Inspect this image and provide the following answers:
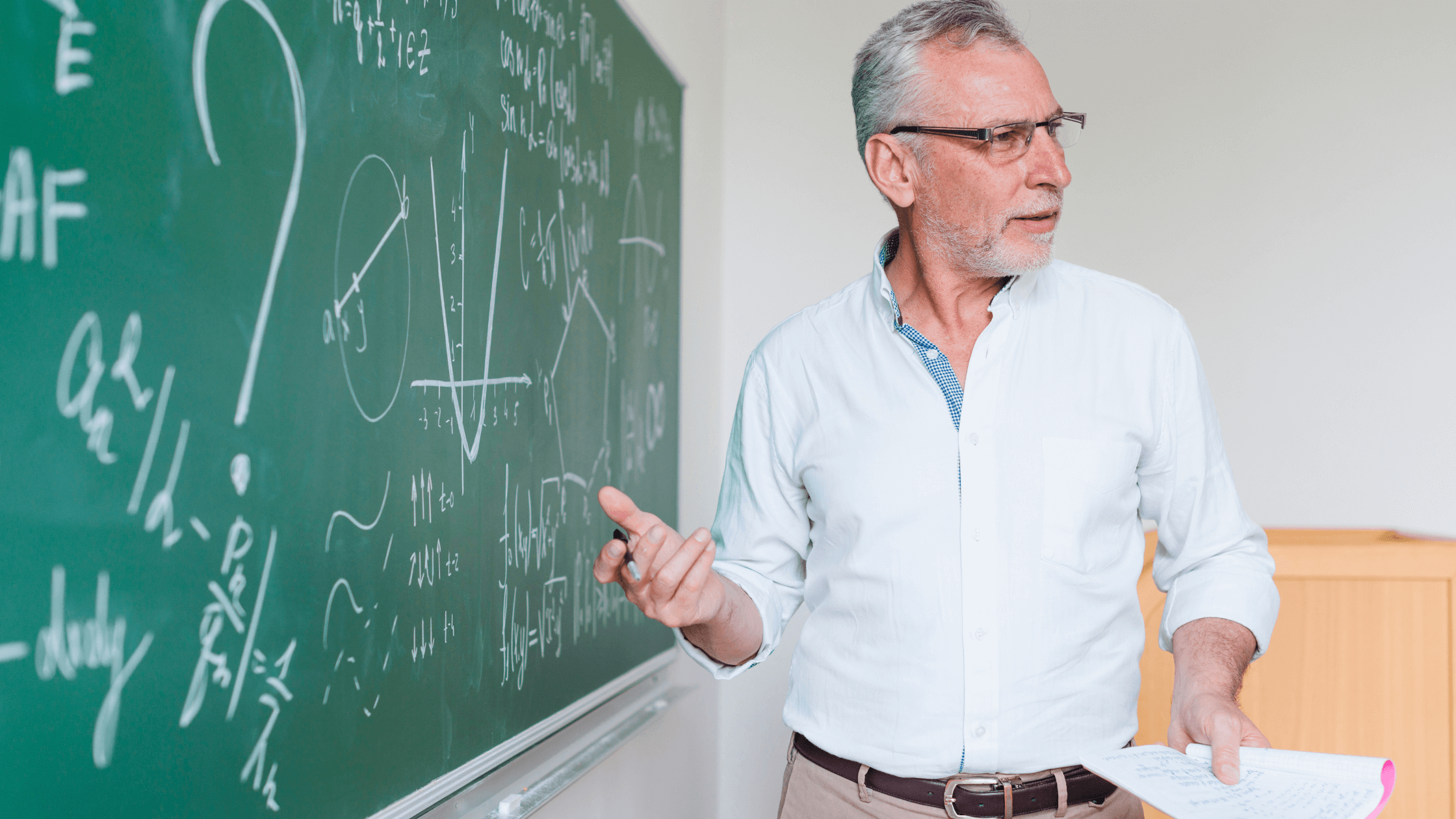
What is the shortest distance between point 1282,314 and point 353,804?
276 centimetres

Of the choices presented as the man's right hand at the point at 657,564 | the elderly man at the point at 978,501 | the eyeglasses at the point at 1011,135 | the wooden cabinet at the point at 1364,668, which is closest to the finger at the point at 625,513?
the man's right hand at the point at 657,564

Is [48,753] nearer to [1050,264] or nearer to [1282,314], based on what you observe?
[1050,264]

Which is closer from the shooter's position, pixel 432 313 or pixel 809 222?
pixel 432 313

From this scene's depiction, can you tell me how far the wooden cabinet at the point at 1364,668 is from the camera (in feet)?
7.52

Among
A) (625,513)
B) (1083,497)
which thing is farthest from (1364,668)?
(625,513)

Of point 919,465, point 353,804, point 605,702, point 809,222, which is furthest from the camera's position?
point 809,222

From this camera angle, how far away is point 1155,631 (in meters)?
2.23

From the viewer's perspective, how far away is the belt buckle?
1.22 meters

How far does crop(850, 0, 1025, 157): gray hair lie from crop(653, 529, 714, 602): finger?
2.35 feet

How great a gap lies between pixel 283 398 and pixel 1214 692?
41.3 inches

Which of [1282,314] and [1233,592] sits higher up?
[1282,314]

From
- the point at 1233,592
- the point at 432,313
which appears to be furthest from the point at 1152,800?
the point at 432,313

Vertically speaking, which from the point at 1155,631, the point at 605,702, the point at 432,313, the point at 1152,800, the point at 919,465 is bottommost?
the point at 605,702

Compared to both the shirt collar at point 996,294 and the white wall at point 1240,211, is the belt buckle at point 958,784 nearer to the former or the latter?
the shirt collar at point 996,294
